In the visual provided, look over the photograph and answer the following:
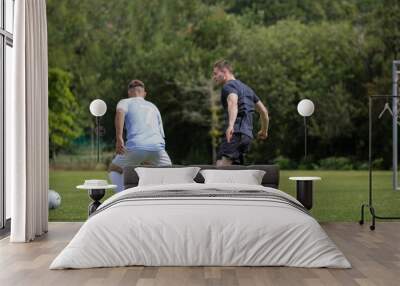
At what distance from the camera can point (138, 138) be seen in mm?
8328

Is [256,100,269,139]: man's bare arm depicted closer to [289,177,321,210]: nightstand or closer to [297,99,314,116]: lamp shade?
[297,99,314,116]: lamp shade

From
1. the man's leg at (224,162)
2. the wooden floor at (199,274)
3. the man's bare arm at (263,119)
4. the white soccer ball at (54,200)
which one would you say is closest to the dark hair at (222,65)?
the man's bare arm at (263,119)

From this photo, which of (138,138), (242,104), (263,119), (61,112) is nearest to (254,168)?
(242,104)

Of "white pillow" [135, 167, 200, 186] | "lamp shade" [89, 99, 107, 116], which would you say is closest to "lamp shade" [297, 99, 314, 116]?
"white pillow" [135, 167, 200, 186]

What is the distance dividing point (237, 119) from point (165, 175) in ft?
5.12

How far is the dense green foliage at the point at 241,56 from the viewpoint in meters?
9.46

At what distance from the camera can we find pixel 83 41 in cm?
976

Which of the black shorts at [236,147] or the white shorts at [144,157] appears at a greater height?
the black shorts at [236,147]

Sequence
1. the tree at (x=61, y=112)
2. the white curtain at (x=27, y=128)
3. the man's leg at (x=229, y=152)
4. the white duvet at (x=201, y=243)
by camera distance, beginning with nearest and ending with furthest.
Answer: the white duvet at (x=201, y=243), the white curtain at (x=27, y=128), the man's leg at (x=229, y=152), the tree at (x=61, y=112)

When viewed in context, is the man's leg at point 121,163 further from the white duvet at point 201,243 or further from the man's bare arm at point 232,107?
the white duvet at point 201,243

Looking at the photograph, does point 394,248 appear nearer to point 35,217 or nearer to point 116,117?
point 35,217

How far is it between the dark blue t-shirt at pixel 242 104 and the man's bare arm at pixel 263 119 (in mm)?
162

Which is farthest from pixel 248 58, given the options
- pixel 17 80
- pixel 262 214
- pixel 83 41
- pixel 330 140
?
pixel 262 214

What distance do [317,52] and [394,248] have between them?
4.35 meters
